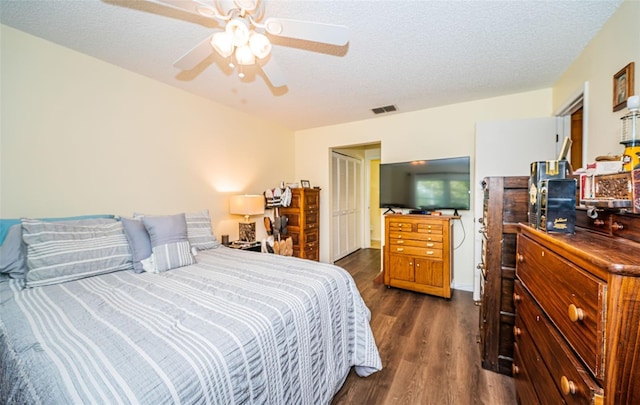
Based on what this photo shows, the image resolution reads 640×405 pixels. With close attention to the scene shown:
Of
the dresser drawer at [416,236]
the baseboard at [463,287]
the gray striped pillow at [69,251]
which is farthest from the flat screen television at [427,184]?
the gray striped pillow at [69,251]

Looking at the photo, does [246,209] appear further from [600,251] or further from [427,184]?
[600,251]

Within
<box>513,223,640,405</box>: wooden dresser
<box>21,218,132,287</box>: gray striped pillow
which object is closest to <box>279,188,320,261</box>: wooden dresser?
<box>21,218,132,287</box>: gray striped pillow

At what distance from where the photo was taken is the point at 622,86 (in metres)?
1.46

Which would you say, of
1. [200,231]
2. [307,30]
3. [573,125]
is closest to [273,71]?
[307,30]

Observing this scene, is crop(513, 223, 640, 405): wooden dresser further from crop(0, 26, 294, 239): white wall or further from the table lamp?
crop(0, 26, 294, 239): white wall

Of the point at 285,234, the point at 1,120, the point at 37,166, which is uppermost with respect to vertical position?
the point at 1,120

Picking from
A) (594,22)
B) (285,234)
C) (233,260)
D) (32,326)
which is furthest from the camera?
(285,234)

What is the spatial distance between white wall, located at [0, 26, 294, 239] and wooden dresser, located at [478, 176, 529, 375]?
2.93m

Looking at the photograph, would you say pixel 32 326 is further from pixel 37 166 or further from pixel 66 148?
pixel 66 148

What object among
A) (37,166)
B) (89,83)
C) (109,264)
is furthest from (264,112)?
(109,264)

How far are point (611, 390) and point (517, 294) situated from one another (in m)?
0.90

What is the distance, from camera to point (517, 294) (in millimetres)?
1406

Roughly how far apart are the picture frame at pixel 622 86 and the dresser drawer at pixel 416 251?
6.21 feet

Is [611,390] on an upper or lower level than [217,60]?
lower
